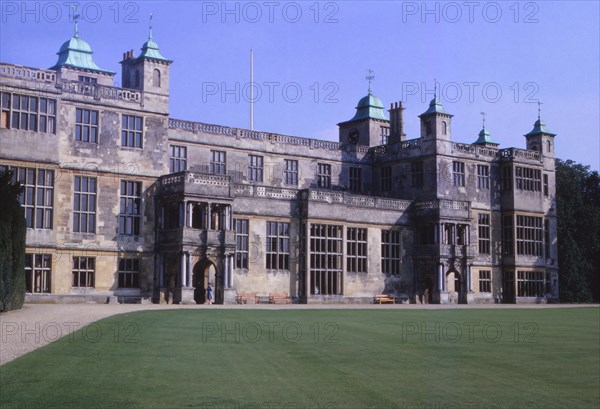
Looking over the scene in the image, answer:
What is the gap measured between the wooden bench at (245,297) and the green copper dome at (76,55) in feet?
94.0

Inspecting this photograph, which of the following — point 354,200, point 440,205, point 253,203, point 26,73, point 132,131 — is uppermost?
point 26,73

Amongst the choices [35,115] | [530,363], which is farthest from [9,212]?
[530,363]

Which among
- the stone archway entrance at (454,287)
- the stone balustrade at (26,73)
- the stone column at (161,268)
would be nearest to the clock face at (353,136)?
the stone archway entrance at (454,287)

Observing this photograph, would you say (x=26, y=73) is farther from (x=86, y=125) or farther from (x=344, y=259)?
(x=344, y=259)

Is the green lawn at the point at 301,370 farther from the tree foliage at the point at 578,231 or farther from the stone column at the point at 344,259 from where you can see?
the tree foliage at the point at 578,231

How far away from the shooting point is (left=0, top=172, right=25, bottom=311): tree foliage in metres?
28.1

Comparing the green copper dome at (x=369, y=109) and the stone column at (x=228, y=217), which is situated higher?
the green copper dome at (x=369, y=109)

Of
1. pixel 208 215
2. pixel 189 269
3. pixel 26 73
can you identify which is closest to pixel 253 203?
pixel 208 215

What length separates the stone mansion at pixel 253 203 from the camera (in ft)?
138

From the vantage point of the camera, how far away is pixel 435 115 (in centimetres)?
5809

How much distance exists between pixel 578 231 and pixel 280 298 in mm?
30714

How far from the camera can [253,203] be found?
159ft

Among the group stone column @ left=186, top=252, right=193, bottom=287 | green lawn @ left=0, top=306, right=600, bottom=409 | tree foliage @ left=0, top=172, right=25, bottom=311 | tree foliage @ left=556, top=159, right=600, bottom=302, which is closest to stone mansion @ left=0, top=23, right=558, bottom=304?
stone column @ left=186, top=252, right=193, bottom=287

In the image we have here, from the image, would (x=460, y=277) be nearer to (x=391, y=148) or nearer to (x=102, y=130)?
(x=391, y=148)
